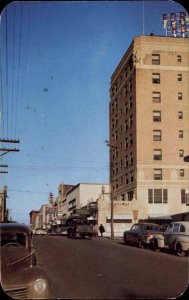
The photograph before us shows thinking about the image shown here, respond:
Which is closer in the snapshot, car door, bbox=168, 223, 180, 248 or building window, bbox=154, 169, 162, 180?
car door, bbox=168, 223, 180, 248

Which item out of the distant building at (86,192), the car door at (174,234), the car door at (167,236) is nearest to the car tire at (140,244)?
the car door at (167,236)

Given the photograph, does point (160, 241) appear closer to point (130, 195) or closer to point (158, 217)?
point (158, 217)

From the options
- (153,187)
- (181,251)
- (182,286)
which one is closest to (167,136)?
(153,187)

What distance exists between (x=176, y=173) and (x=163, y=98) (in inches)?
426

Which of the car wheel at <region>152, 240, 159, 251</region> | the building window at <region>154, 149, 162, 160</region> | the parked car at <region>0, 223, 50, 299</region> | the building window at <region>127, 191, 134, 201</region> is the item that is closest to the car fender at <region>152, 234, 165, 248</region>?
the car wheel at <region>152, 240, 159, 251</region>

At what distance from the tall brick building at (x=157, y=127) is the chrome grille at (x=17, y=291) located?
1988 inches

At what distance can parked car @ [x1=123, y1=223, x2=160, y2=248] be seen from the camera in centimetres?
2702

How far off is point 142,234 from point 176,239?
675 centimetres

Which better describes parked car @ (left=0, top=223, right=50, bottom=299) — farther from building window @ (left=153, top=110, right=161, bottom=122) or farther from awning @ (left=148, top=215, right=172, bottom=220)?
building window @ (left=153, top=110, right=161, bottom=122)

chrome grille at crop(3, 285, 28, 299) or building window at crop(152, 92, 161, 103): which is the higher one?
building window at crop(152, 92, 161, 103)

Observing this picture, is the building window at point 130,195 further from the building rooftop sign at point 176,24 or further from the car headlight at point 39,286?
the car headlight at point 39,286

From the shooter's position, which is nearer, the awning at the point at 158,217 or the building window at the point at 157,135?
the awning at the point at 158,217

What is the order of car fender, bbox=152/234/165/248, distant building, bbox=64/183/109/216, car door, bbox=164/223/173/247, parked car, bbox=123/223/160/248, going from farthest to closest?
1. distant building, bbox=64/183/109/216
2. parked car, bbox=123/223/160/248
3. car fender, bbox=152/234/165/248
4. car door, bbox=164/223/173/247

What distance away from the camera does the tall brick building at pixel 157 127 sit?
57.7 metres
